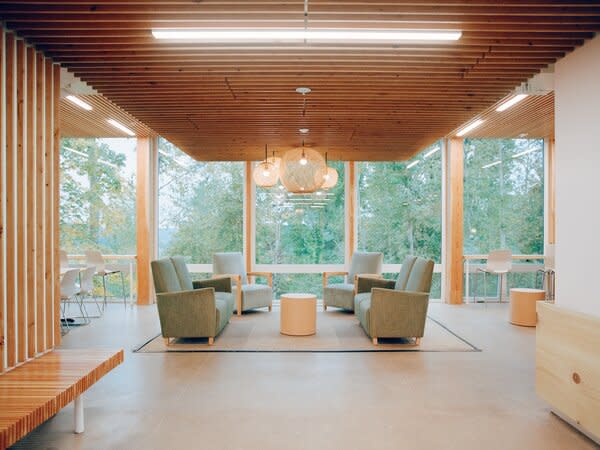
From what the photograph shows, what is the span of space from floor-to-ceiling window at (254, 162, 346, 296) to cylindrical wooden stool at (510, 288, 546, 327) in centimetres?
343

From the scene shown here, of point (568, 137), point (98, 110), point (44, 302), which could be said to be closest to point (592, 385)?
point (568, 137)

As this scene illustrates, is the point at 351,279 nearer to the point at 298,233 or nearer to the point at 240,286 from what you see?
the point at 298,233

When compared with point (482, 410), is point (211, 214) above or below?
above

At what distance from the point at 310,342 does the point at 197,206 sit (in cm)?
459

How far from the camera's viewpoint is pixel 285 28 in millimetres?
3227

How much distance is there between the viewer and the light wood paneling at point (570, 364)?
118 inches

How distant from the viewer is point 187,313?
18.5 feet

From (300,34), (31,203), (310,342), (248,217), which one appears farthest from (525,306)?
(31,203)

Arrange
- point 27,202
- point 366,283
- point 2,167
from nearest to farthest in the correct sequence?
1. point 2,167
2. point 27,202
3. point 366,283

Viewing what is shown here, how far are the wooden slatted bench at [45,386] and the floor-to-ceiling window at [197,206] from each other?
5.63 meters

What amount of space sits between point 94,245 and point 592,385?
8.62m

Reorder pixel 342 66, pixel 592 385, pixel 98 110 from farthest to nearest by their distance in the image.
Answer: pixel 98 110 < pixel 342 66 < pixel 592 385

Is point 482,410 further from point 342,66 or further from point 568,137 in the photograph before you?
point 342,66

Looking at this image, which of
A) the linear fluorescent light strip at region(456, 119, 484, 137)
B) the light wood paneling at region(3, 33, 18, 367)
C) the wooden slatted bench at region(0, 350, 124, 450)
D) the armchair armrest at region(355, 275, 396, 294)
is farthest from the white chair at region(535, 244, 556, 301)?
the light wood paneling at region(3, 33, 18, 367)
